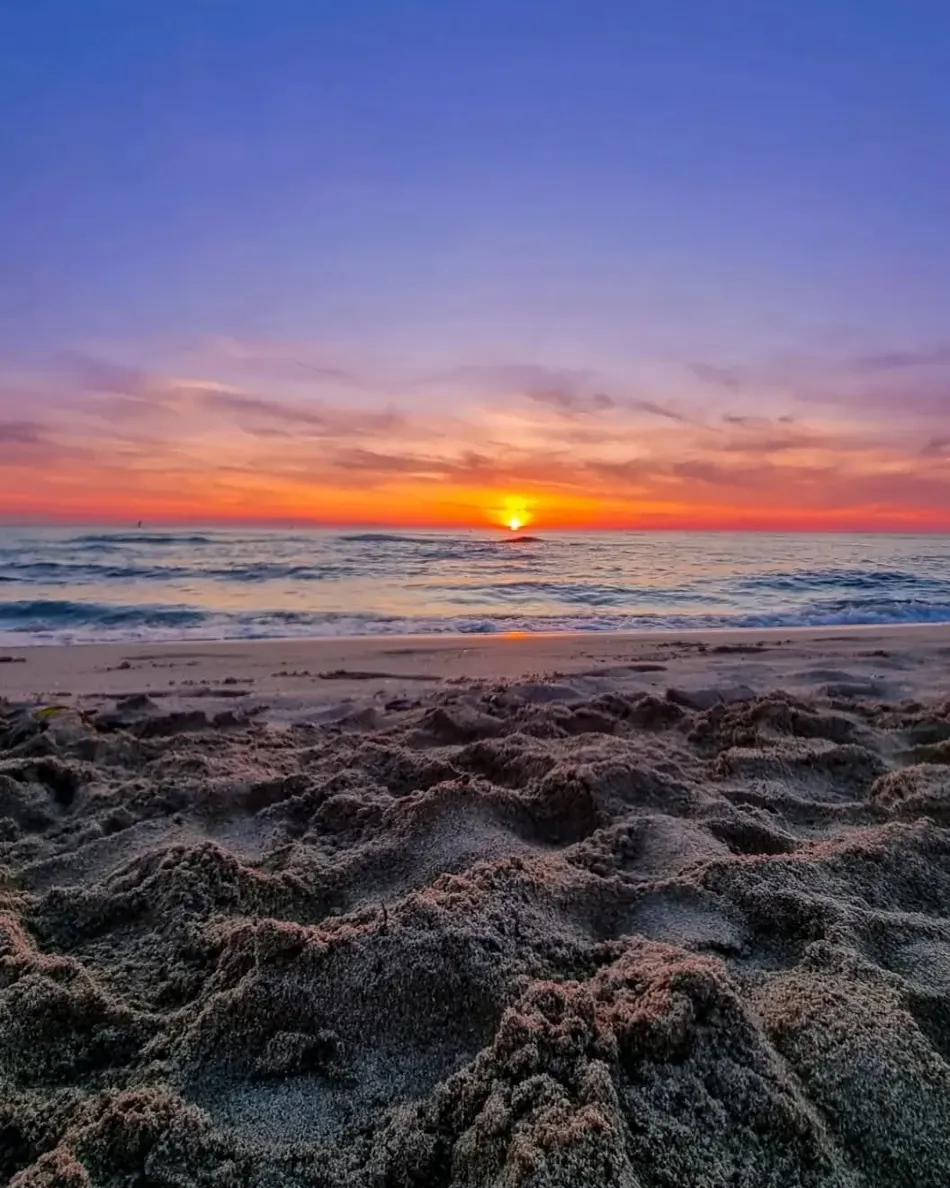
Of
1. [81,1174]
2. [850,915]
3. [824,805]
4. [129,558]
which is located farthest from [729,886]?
[129,558]

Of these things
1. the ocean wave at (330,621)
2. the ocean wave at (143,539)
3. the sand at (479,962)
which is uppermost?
the ocean wave at (143,539)

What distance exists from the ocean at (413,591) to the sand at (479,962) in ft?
20.3

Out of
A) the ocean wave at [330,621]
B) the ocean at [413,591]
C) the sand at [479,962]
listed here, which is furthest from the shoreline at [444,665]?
the sand at [479,962]

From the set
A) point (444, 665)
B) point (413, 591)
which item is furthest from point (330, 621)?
point (413, 591)

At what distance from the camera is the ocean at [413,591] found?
9469 mm

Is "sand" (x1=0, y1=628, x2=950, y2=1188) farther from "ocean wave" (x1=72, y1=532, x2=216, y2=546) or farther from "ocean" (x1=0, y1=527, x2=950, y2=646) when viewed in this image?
"ocean wave" (x1=72, y1=532, x2=216, y2=546)

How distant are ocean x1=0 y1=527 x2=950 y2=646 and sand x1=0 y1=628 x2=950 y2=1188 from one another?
619 cm

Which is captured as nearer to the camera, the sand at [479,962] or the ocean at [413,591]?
the sand at [479,962]

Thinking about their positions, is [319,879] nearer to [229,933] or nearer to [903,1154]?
[229,933]

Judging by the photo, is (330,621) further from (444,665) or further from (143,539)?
(143,539)

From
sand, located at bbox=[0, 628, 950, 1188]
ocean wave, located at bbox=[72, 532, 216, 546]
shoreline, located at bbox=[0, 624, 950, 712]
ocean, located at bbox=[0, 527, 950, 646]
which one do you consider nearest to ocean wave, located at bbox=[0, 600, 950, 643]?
ocean, located at bbox=[0, 527, 950, 646]

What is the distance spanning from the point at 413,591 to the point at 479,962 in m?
12.1

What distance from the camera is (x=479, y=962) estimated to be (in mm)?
1437

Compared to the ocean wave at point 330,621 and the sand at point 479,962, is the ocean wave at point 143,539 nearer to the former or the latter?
the ocean wave at point 330,621
